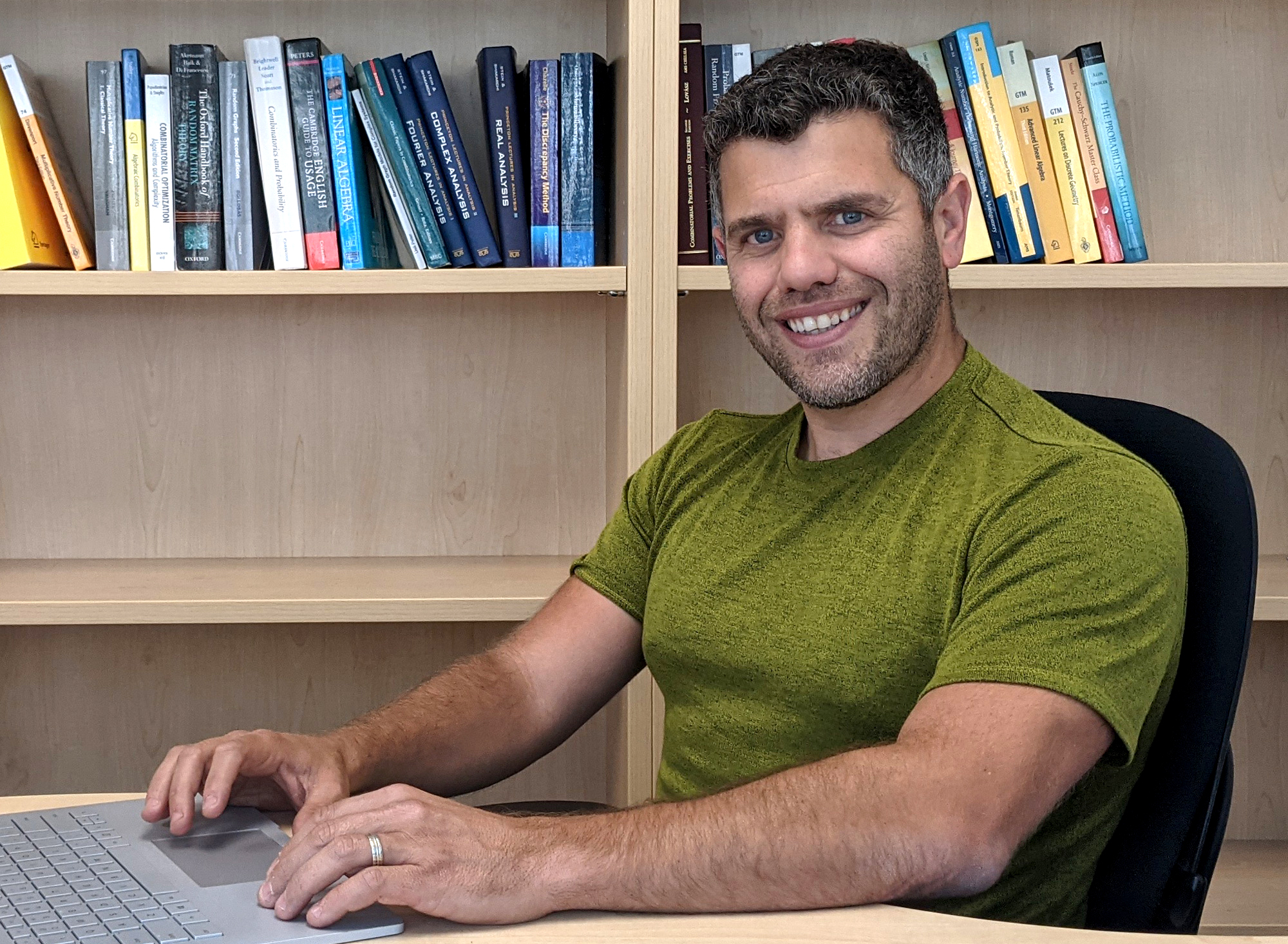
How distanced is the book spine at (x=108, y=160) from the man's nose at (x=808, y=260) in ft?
3.23

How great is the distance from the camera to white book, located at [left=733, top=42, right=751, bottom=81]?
175 cm

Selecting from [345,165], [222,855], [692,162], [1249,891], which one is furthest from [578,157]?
[1249,891]

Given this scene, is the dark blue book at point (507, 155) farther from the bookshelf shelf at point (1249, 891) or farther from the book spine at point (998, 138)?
the bookshelf shelf at point (1249, 891)

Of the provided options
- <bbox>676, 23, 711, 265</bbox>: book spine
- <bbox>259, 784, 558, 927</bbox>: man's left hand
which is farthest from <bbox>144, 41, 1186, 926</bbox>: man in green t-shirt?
<bbox>676, 23, 711, 265</bbox>: book spine

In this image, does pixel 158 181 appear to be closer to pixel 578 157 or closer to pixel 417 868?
pixel 578 157

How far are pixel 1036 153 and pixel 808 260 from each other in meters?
0.71

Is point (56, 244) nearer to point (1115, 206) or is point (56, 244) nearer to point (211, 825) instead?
point (211, 825)

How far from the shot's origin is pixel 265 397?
2025mm

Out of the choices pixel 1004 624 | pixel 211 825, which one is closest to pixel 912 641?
pixel 1004 624

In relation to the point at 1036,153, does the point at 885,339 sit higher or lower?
lower

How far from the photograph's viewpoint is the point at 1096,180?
69.8 inches

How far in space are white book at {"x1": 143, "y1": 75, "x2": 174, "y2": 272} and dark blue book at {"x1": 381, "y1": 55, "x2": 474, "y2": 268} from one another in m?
0.31

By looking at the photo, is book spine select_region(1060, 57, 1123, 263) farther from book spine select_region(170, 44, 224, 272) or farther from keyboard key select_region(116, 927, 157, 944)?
keyboard key select_region(116, 927, 157, 944)

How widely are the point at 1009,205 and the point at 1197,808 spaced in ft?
3.18
